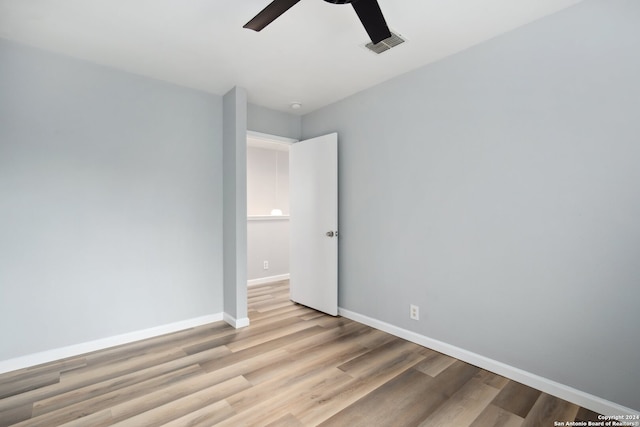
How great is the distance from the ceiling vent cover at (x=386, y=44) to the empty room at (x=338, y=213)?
28 mm

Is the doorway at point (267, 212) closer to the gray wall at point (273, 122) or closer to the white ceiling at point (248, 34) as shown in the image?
the gray wall at point (273, 122)

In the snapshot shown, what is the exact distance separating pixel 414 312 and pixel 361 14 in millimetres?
2440

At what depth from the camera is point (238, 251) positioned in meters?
3.22

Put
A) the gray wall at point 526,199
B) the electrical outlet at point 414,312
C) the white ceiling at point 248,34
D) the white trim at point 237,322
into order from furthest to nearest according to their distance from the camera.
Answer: the white trim at point 237,322 < the electrical outlet at point 414,312 < the white ceiling at point 248,34 < the gray wall at point 526,199

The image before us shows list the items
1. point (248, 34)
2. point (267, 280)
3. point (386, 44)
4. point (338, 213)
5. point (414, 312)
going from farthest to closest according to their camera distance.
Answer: point (267, 280)
point (338, 213)
point (414, 312)
point (386, 44)
point (248, 34)

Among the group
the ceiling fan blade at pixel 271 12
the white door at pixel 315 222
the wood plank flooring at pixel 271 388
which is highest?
the ceiling fan blade at pixel 271 12

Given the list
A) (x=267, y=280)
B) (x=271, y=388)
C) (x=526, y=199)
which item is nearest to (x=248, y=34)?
(x=526, y=199)

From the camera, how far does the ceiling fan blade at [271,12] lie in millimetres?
1550

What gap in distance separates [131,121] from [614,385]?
13.7 ft

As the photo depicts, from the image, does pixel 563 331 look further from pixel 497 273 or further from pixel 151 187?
pixel 151 187

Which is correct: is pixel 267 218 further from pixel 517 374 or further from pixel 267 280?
pixel 517 374

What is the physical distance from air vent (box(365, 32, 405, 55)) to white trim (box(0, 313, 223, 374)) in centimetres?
310

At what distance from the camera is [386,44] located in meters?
2.40

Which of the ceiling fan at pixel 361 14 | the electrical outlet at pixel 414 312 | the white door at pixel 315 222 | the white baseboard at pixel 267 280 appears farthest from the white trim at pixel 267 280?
the ceiling fan at pixel 361 14
